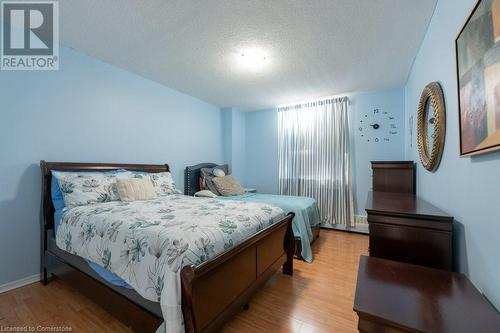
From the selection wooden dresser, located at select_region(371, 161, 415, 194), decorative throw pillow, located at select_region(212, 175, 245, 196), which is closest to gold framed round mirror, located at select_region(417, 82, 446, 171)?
wooden dresser, located at select_region(371, 161, 415, 194)

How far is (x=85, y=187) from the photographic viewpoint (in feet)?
6.98

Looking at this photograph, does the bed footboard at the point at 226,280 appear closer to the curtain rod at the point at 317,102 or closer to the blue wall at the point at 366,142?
the blue wall at the point at 366,142

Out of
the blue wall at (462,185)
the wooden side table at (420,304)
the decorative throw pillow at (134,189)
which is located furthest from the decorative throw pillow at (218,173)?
the wooden side table at (420,304)

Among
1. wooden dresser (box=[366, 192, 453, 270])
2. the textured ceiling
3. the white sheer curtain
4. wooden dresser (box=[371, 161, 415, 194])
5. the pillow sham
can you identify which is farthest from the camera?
the white sheer curtain

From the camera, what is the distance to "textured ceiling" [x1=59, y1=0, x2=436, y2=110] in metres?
1.73

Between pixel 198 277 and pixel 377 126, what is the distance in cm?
364

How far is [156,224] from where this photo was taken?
146 centimetres

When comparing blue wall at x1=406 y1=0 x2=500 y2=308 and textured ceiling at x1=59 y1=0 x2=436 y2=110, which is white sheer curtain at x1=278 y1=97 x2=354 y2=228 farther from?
blue wall at x1=406 y1=0 x2=500 y2=308

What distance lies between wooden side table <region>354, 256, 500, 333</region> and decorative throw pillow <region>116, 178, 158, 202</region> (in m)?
2.22

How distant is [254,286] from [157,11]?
2.40m

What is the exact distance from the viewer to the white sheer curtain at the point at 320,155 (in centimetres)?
373

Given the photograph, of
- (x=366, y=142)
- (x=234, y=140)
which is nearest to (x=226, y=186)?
(x=234, y=140)

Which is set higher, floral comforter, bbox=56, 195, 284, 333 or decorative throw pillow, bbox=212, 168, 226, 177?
decorative throw pillow, bbox=212, 168, 226, 177

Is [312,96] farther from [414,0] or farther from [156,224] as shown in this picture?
[156,224]
